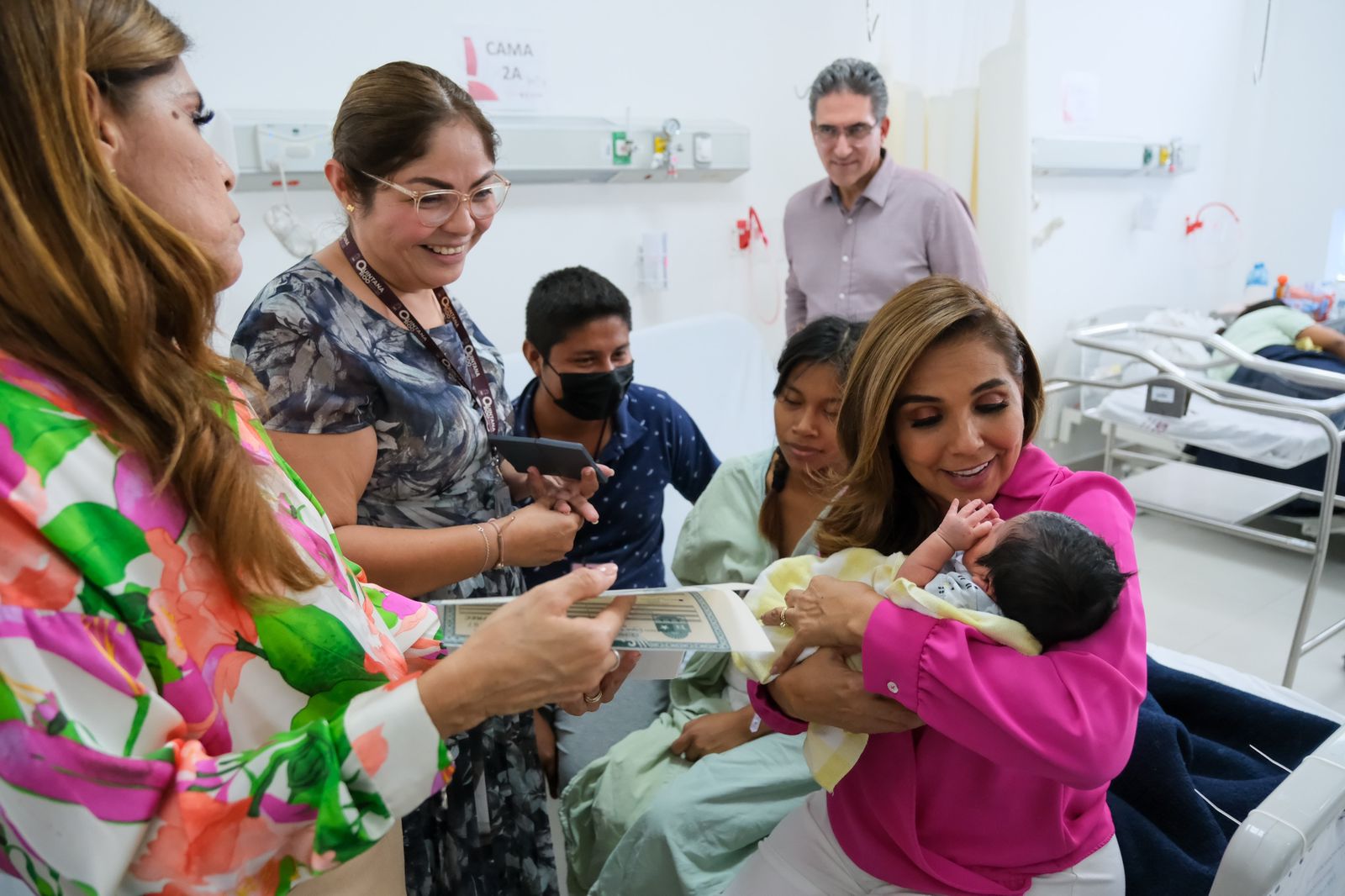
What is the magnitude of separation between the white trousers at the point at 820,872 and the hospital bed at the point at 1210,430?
1.98 metres

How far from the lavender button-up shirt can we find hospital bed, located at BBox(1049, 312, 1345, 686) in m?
0.60

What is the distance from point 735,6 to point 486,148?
2.33 meters

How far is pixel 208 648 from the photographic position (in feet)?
2.64

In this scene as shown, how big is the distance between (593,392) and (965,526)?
3.46 feet

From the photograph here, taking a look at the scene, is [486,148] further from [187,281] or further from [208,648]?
[208,648]

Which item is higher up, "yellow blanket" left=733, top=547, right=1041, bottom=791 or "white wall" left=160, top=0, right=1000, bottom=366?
"white wall" left=160, top=0, right=1000, bottom=366

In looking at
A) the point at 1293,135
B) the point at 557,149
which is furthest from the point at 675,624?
the point at 1293,135

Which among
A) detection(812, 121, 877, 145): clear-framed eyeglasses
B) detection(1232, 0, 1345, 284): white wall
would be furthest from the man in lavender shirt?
detection(1232, 0, 1345, 284): white wall

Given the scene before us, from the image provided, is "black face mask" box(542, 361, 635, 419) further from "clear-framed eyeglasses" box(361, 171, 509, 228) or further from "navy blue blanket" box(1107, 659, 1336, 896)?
"navy blue blanket" box(1107, 659, 1336, 896)

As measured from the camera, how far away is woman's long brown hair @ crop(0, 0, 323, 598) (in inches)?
28.0

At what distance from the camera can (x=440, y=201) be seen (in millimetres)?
1504

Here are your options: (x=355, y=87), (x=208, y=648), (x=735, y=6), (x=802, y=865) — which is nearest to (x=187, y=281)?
(x=208, y=648)

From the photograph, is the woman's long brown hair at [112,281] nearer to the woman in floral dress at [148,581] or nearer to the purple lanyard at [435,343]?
the woman in floral dress at [148,581]

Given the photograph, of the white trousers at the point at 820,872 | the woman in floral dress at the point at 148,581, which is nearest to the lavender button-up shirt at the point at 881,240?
the white trousers at the point at 820,872
